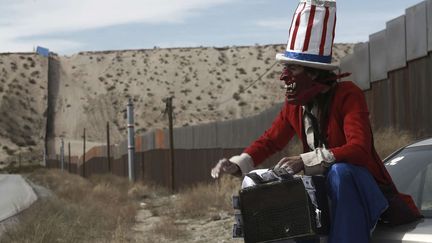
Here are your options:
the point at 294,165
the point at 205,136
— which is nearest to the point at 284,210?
the point at 294,165

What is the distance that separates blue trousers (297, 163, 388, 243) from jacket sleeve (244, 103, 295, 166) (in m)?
0.80

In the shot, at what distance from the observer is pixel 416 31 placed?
51.3ft

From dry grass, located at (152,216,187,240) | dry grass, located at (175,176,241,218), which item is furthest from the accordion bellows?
dry grass, located at (175,176,241,218)

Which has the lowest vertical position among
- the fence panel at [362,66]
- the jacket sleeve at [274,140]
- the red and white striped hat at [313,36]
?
the jacket sleeve at [274,140]

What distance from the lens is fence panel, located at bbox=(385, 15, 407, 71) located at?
1642 cm

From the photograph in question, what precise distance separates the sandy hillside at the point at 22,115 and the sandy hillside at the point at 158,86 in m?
2.21

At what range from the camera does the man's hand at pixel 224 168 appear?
4403 millimetres

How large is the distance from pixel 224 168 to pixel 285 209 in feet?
2.48

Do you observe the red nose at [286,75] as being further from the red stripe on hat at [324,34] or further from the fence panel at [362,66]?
the fence panel at [362,66]

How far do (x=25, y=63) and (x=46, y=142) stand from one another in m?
13.6

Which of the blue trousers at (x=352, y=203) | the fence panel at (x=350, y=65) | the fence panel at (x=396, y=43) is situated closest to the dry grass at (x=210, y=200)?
the fence panel at (x=350, y=65)

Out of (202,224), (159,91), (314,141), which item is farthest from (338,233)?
(159,91)

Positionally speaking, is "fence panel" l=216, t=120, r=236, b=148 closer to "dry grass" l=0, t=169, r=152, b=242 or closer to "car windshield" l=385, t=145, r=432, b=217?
"dry grass" l=0, t=169, r=152, b=242

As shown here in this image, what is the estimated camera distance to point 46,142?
321ft
